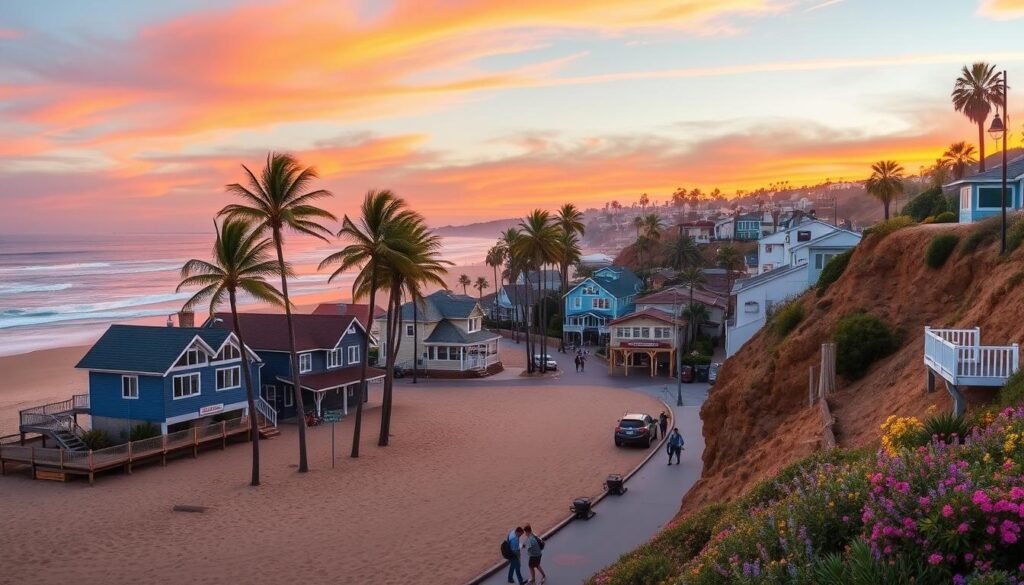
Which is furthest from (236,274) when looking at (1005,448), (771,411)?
(1005,448)

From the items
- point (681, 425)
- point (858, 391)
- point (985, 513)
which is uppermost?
point (985, 513)

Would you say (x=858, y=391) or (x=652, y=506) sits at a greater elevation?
(x=858, y=391)

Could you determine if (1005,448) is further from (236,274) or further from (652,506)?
(236,274)

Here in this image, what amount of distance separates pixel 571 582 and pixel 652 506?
637 cm

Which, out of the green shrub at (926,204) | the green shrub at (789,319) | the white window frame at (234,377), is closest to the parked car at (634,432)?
the green shrub at (789,319)

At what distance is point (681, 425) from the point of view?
3606 centimetres

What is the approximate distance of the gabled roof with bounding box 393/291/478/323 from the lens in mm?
57094

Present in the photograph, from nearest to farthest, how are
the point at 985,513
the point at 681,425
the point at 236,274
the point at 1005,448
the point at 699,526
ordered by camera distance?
the point at 985,513
the point at 1005,448
the point at 699,526
the point at 236,274
the point at 681,425

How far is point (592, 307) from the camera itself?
7244 cm

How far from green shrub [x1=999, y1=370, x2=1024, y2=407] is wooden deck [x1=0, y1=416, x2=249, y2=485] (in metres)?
29.0

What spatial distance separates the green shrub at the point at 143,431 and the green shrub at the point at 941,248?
30.3 metres

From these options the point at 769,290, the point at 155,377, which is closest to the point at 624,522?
the point at 155,377

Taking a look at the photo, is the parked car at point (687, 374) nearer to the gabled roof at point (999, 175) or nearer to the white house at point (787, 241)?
the white house at point (787, 241)

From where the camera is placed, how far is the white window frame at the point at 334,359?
1730 inches
